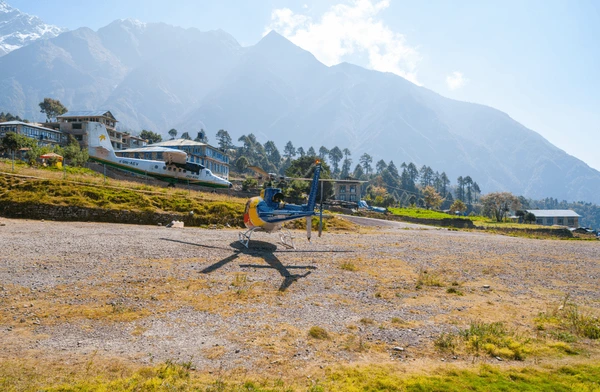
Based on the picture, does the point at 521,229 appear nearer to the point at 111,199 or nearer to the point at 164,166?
the point at 164,166

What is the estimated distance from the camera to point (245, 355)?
6566mm

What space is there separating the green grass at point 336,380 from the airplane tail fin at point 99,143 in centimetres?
3384

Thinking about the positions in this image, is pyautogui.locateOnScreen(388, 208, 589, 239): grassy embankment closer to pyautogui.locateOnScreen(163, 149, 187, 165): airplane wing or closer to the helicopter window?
the helicopter window

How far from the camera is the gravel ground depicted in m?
6.85

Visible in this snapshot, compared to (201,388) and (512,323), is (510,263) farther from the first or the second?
(201,388)

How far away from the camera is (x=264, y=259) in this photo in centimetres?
1527

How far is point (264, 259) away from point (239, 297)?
5286 mm

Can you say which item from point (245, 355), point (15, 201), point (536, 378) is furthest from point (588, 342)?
point (15, 201)

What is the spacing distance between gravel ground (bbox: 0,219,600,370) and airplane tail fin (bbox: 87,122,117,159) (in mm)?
17932

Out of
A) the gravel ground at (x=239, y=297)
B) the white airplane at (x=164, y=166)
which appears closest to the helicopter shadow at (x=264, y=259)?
the gravel ground at (x=239, y=297)

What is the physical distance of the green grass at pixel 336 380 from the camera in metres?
5.25

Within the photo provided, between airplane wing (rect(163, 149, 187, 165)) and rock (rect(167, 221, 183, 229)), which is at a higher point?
airplane wing (rect(163, 149, 187, 165))

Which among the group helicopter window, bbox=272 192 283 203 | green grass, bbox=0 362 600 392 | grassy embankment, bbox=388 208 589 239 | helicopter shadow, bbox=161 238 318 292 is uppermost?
helicopter window, bbox=272 192 283 203

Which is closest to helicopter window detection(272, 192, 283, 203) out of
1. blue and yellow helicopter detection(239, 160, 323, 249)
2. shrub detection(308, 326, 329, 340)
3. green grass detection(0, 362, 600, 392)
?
blue and yellow helicopter detection(239, 160, 323, 249)
